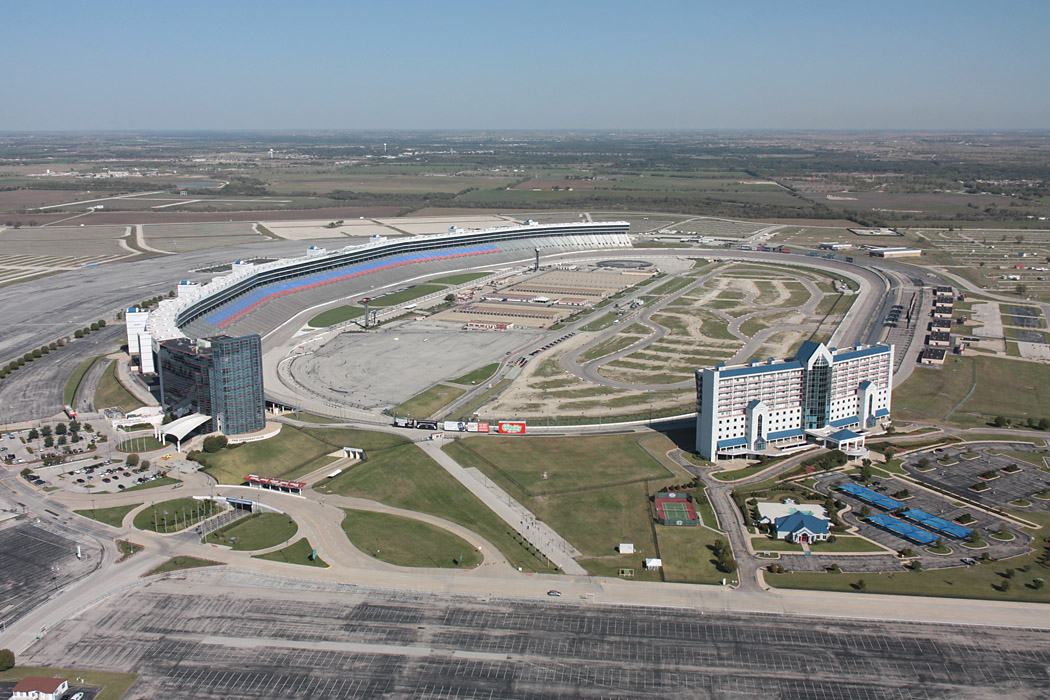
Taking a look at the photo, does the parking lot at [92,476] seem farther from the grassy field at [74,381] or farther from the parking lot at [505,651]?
the grassy field at [74,381]

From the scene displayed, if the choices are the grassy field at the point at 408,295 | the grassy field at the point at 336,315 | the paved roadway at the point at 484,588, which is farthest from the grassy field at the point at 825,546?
the grassy field at the point at 408,295

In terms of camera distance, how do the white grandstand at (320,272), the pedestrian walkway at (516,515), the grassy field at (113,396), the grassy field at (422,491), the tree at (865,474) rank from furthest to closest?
the white grandstand at (320,272), the grassy field at (113,396), the tree at (865,474), the grassy field at (422,491), the pedestrian walkway at (516,515)

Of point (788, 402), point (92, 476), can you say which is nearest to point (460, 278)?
point (788, 402)

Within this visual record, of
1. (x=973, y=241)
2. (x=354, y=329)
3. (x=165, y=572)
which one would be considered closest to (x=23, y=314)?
(x=354, y=329)

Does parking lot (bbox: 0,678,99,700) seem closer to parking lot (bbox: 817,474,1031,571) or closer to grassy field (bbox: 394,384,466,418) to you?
grassy field (bbox: 394,384,466,418)

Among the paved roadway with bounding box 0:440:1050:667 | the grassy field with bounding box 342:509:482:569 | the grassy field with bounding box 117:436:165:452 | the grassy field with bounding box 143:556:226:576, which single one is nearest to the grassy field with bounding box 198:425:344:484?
the grassy field with bounding box 117:436:165:452

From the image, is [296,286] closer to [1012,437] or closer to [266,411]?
[266,411]

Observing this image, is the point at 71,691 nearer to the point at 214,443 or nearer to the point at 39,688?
the point at 39,688
